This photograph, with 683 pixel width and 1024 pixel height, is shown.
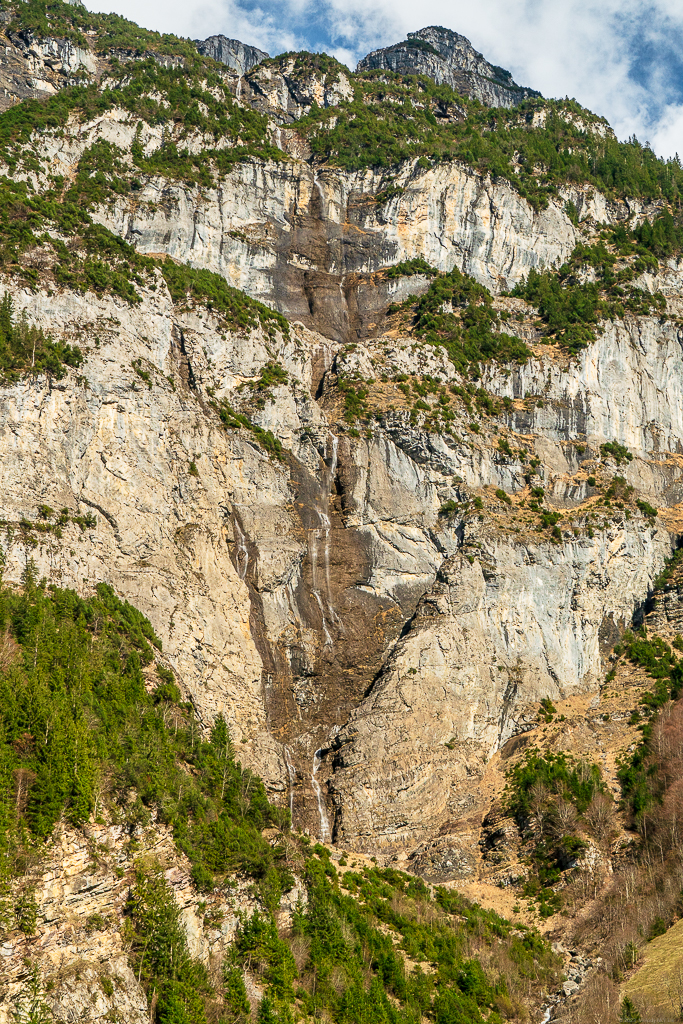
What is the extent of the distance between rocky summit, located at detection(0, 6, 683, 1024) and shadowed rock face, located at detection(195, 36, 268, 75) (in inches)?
1409

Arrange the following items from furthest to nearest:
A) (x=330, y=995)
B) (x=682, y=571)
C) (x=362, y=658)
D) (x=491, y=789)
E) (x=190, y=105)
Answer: (x=190, y=105)
(x=682, y=571)
(x=362, y=658)
(x=491, y=789)
(x=330, y=995)

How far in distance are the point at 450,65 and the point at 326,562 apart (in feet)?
413

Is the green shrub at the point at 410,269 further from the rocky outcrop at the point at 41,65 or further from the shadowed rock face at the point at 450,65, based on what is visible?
the shadowed rock face at the point at 450,65

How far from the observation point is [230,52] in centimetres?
15950

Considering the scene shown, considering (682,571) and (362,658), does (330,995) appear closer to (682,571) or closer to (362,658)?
(362,658)

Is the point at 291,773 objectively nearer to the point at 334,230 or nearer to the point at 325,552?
the point at 325,552

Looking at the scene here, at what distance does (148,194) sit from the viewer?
10162 centimetres

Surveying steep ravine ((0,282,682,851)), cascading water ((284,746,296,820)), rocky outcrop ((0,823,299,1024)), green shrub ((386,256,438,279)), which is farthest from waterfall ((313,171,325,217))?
rocky outcrop ((0,823,299,1024))

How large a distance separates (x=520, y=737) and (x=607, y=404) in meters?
40.3

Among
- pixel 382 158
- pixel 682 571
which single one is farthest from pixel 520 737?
pixel 382 158

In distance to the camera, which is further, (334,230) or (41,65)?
(41,65)

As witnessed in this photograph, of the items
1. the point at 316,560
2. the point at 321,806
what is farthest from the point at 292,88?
the point at 321,806

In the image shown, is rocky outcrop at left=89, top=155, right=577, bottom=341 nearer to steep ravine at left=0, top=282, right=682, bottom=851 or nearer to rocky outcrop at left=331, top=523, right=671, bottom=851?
steep ravine at left=0, top=282, right=682, bottom=851

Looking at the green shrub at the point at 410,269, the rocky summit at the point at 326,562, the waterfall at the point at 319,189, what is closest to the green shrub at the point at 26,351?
the rocky summit at the point at 326,562
